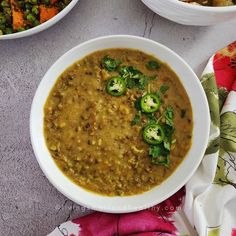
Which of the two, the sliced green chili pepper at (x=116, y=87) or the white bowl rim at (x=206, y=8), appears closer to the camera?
the white bowl rim at (x=206, y=8)

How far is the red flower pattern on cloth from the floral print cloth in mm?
47

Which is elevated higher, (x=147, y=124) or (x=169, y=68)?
(x=169, y=68)

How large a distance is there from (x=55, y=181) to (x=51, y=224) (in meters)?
0.27

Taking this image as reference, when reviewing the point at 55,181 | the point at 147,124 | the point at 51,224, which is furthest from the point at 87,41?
the point at 51,224

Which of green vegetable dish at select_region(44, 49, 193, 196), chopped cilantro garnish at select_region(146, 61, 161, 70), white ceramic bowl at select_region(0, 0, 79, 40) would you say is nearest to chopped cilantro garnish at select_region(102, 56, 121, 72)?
green vegetable dish at select_region(44, 49, 193, 196)

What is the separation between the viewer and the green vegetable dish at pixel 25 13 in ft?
7.80

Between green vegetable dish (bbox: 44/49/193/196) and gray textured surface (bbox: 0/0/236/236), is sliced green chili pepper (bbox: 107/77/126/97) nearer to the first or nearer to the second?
green vegetable dish (bbox: 44/49/193/196)

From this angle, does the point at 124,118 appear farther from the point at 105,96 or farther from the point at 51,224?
the point at 51,224

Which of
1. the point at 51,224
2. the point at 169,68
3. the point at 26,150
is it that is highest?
the point at 169,68

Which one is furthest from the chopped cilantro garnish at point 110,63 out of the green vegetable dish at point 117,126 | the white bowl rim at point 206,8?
the white bowl rim at point 206,8

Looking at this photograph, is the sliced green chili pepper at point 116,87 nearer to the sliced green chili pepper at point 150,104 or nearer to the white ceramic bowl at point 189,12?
the sliced green chili pepper at point 150,104

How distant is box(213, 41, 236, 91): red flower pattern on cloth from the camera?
8.01 feet

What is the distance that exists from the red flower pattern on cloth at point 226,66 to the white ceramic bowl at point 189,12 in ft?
0.61

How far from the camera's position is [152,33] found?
8.11ft
